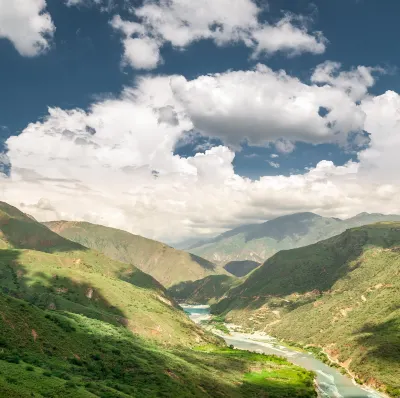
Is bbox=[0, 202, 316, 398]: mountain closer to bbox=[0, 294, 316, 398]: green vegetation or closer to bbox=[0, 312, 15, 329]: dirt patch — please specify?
bbox=[0, 294, 316, 398]: green vegetation

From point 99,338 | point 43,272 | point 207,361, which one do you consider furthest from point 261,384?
point 43,272

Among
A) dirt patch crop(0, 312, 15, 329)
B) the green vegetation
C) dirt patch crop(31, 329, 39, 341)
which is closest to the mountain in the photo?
the green vegetation

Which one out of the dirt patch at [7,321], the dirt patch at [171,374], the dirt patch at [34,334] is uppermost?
the dirt patch at [7,321]

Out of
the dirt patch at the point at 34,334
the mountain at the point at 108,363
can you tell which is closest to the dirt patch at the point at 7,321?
Answer: the mountain at the point at 108,363

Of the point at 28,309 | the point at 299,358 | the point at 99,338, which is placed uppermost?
the point at 28,309

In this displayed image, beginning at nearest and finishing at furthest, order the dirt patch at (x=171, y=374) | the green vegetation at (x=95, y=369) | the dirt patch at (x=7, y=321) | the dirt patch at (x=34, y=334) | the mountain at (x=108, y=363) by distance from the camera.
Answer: the green vegetation at (x=95, y=369) < the mountain at (x=108, y=363) < the dirt patch at (x=7, y=321) < the dirt patch at (x=34, y=334) < the dirt patch at (x=171, y=374)

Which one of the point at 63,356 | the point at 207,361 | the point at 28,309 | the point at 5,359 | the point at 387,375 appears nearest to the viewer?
the point at 5,359

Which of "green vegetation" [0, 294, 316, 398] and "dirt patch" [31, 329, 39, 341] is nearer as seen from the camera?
"green vegetation" [0, 294, 316, 398]

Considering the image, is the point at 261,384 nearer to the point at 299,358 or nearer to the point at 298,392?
the point at 298,392

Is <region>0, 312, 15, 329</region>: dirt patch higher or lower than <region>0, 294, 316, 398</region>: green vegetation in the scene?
higher

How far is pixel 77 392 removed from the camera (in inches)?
1849

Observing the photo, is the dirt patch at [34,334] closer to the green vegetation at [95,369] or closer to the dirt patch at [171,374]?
the green vegetation at [95,369]

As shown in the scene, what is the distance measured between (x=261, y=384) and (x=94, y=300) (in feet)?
328

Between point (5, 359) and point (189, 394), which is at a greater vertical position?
point (5, 359)
